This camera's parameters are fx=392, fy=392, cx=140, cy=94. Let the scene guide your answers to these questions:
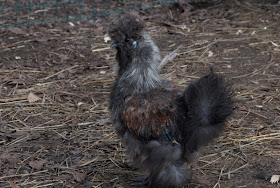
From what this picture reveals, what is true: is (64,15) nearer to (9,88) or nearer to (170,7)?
(170,7)

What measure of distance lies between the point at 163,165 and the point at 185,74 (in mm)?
3257

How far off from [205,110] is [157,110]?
20.6 inches

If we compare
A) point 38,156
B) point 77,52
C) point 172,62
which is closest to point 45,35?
point 77,52

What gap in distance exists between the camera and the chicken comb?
175 inches

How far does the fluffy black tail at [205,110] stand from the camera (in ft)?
13.0

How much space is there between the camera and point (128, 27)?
4.47m

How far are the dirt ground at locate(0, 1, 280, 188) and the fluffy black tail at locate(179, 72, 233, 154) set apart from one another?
867 millimetres

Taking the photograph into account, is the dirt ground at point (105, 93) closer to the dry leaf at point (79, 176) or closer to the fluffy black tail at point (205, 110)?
the dry leaf at point (79, 176)

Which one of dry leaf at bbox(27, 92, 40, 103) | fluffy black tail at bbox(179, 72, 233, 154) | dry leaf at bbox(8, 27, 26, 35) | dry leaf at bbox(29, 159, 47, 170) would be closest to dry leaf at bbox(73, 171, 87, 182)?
dry leaf at bbox(29, 159, 47, 170)

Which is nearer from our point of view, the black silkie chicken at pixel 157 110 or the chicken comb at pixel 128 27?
the black silkie chicken at pixel 157 110

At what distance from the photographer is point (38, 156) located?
5148mm

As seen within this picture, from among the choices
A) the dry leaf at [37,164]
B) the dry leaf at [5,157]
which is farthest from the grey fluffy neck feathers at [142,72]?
the dry leaf at [5,157]

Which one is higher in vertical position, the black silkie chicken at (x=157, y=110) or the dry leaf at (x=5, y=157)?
the black silkie chicken at (x=157, y=110)

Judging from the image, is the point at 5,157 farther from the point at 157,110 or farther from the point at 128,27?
the point at 128,27
